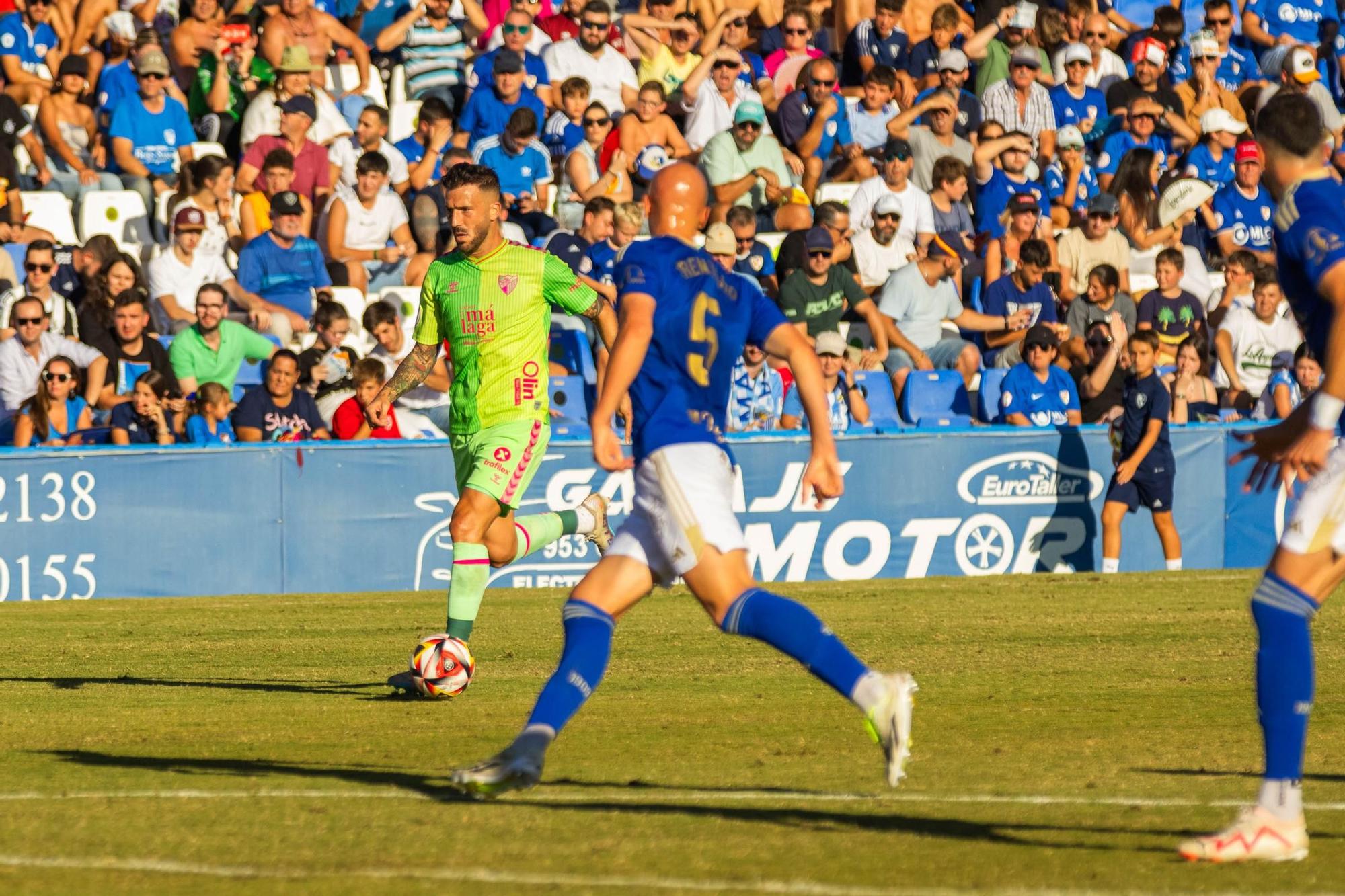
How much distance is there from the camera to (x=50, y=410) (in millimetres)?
15508

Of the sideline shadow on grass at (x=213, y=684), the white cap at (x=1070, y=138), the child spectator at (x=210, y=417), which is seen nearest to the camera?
the sideline shadow on grass at (x=213, y=684)

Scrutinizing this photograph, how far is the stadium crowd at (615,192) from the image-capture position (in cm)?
1678

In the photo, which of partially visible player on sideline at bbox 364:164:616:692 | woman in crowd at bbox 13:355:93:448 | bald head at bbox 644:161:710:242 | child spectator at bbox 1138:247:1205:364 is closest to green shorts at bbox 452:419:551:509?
partially visible player on sideline at bbox 364:164:616:692

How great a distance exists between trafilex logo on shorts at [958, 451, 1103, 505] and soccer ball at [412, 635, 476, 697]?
8.21 meters

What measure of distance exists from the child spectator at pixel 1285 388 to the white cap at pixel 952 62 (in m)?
5.05

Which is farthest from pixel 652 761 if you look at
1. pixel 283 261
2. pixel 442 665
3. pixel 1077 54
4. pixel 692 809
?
pixel 1077 54

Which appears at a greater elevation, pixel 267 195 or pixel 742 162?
pixel 742 162

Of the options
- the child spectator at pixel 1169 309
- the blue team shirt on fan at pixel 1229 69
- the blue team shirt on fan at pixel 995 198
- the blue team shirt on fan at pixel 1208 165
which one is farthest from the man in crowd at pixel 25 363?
the blue team shirt on fan at pixel 1229 69

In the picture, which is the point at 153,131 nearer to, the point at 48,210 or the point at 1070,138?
the point at 48,210

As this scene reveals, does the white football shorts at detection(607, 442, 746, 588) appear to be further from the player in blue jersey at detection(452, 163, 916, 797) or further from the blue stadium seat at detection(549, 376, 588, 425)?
the blue stadium seat at detection(549, 376, 588, 425)

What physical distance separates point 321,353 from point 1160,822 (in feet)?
37.6

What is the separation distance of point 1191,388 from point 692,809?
1327 centimetres

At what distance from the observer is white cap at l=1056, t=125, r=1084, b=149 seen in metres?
21.9

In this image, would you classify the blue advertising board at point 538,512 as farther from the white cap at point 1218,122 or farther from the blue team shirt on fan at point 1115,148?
the white cap at point 1218,122
